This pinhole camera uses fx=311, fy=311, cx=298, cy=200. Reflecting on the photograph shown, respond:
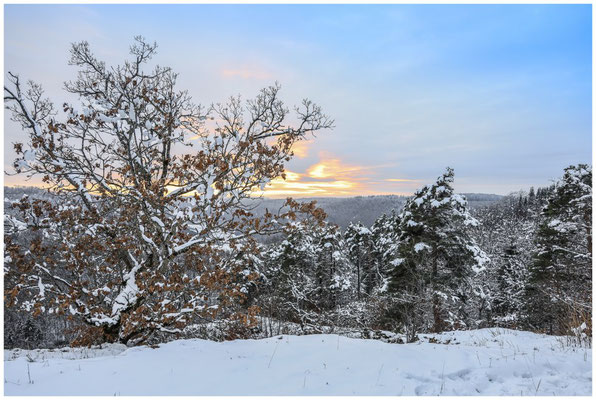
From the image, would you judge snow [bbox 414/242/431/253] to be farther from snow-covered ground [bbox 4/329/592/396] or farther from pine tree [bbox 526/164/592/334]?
snow-covered ground [bbox 4/329/592/396]

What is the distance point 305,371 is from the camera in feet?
17.2

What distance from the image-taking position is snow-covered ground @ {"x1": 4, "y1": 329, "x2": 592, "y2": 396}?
4531 millimetres

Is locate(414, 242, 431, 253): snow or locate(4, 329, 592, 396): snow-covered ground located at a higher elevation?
locate(4, 329, 592, 396): snow-covered ground

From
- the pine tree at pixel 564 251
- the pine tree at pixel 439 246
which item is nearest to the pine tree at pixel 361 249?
the pine tree at pixel 564 251

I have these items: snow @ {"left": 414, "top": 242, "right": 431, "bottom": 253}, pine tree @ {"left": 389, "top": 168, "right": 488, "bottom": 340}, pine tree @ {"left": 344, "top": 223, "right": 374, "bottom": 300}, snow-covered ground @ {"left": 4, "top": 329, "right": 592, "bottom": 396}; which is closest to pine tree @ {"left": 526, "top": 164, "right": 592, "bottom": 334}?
pine tree @ {"left": 389, "top": 168, "right": 488, "bottom": 340}

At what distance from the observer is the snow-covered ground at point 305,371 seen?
4.53 m

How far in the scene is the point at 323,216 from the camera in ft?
26.3

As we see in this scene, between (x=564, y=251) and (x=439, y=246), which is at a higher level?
(x=439, y=246)

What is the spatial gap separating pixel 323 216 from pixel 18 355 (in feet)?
22.9

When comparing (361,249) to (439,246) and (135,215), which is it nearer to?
(439,246)

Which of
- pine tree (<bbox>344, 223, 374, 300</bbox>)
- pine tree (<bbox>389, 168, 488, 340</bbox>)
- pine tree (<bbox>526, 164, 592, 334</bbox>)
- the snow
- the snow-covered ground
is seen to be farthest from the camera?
pine tree (<bbox>344, 223, 374, 300</bbox>)

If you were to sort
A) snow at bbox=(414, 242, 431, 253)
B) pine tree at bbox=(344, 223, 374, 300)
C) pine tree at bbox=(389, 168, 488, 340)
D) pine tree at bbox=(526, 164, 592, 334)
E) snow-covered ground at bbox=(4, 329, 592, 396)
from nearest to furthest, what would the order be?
1. snow-covered ground at bbox=(4, 329, 592, 396)
2. pine tree at bbox=(526, 164, 592, 334)
3. pine tree at bbox=(389, 168, 488, 340)
4. snow at bbox=(414, 242, 431, 253)
5. pine tree at bbox=(344, 223, 374, 300)

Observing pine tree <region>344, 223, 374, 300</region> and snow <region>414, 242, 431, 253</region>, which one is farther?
pine tree <region>344, 223, 374, 300</region>

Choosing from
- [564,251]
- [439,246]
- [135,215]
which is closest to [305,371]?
[135,215]
